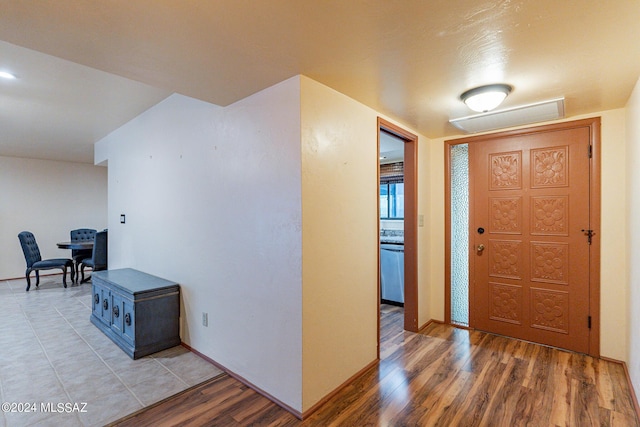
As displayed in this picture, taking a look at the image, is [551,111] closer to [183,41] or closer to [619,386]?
[619,386]

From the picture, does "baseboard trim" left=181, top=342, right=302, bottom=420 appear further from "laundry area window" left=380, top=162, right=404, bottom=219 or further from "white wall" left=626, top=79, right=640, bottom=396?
"laundry area window" left=380, top=162, right=404, bottom=219

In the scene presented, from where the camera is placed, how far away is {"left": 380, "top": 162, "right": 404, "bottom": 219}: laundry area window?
5082mm

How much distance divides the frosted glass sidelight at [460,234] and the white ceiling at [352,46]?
1.03m

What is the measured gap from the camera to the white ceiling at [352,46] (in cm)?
133

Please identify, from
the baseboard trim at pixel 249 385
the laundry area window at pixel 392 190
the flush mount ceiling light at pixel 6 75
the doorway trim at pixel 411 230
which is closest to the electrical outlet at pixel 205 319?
the baseboard trim at pixel 249 385

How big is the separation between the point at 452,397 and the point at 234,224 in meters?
2.07

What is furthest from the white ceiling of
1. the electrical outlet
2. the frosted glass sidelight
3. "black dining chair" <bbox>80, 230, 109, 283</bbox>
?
"black dining chair" <bbox>80, 230, 109, 283</bbox>

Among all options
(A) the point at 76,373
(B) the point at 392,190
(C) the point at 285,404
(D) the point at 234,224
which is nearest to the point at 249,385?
(C) the point at 285,404

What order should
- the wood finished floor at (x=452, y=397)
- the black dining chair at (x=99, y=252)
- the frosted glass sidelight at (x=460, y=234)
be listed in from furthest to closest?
the black dining chair at (x=99, y=252) < the frosted glass sidelight at (x=460, y=234) < the wood finished floor at (x=452, y=397)

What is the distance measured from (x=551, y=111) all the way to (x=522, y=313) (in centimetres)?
195

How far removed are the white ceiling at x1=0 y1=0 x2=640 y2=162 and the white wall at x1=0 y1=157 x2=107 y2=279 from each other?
198 inches

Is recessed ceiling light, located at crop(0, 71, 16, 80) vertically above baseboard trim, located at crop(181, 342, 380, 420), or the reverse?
recessed ceiling light, located at crop(0, 71, 16, 80)

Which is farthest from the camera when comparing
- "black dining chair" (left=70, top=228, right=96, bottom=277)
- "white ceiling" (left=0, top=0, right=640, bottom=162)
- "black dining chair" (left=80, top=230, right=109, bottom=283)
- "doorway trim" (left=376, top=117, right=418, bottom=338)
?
"black dining chair" (left=70, top=228, right=96, bottom=277)

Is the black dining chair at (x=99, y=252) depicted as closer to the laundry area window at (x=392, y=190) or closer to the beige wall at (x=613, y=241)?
the laundry area window at (x=392, y=190)
